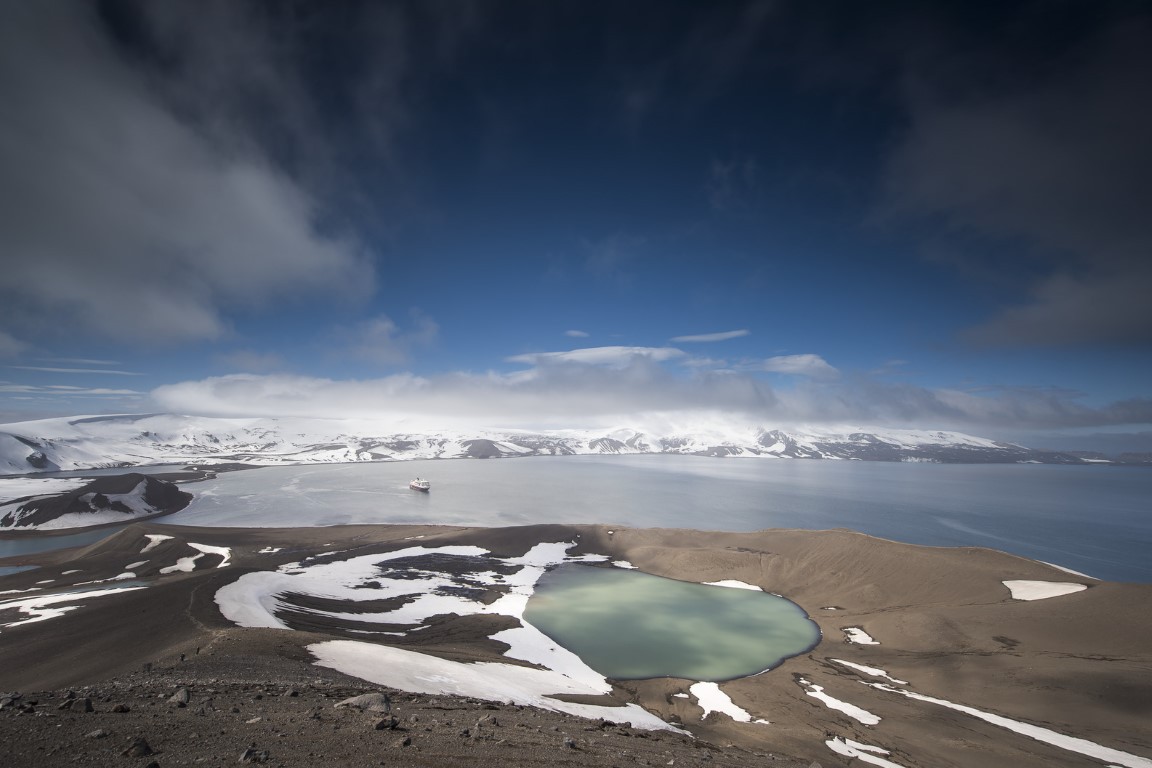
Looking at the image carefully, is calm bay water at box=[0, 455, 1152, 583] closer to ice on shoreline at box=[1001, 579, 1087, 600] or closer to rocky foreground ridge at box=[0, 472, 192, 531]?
rocky foreground ridge at box=[0, 472, 192, 531]

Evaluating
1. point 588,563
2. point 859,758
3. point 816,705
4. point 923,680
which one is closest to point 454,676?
point 859,758

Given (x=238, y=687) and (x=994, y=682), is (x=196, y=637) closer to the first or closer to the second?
(x=238, y=687)

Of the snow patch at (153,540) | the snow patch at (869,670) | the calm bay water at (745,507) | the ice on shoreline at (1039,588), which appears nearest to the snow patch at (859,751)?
the snow patch at (869,670)

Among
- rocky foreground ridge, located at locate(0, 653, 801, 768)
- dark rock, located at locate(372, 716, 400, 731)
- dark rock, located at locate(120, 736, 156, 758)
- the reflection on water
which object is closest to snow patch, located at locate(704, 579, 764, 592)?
the reflection on water

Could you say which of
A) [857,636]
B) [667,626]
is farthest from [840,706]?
[667,626]

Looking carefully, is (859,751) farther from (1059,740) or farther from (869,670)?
(869,670)
